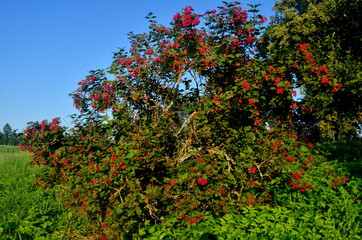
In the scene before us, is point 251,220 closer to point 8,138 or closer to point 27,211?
point 27,211

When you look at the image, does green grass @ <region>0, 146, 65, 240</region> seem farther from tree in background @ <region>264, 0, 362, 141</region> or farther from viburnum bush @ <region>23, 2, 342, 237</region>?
tree in background @ <region>264, 0, 362, 141</region>

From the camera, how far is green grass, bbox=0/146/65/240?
4559 mm

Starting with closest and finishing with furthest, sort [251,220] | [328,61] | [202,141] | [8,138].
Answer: [251,220], [202,141], [328,61], [8,138]

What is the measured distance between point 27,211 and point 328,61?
31.5ft

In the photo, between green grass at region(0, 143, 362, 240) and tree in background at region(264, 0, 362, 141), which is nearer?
green grass at region(0, 143, 362, 240)

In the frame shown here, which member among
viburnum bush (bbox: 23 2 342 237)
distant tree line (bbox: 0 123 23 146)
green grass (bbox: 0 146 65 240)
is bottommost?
green grass (bbox: 0 146 65 240)

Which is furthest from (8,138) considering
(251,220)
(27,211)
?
(251,220)

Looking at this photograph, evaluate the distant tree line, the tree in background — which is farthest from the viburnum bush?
the distant tree line

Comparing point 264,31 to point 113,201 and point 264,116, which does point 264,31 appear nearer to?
point 264,116

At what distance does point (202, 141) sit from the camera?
511cm

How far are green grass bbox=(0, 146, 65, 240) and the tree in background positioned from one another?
17.0 ft

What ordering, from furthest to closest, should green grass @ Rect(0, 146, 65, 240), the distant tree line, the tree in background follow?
the distant tree line
the tree in background
green grass @ Rect(0, 146, 65, 240)

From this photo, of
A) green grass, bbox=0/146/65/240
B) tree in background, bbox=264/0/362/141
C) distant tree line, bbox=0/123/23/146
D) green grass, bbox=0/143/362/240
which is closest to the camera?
green grass, bbox=0/143/362/240

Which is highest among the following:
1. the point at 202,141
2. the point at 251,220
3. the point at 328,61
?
the point at 328,61
